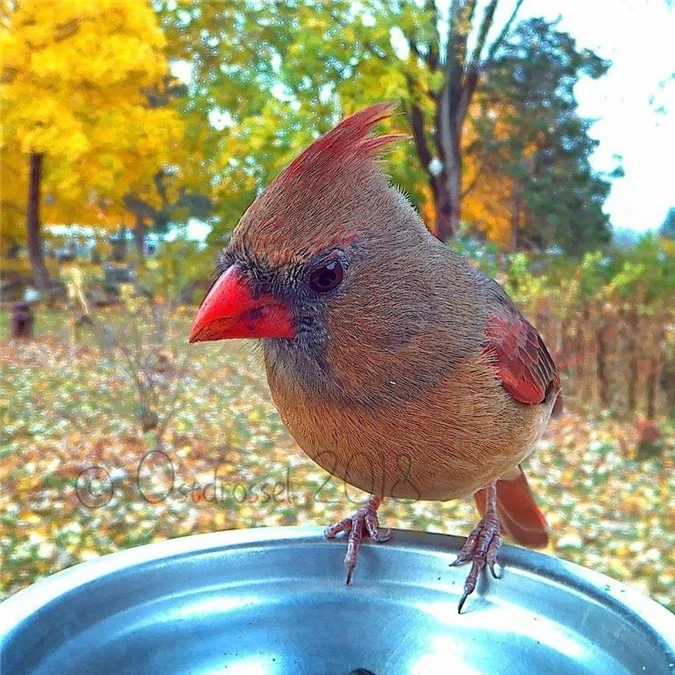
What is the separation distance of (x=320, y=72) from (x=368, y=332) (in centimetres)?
173

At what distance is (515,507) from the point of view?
101 cm

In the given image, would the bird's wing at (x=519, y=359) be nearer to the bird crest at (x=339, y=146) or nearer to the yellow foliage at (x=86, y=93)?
the bird crest at (x=339, y=146)

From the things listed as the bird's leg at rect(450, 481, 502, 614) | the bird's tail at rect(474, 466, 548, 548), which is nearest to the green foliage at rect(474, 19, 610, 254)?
the bird's tail at rect(474, 466, 548, 548)

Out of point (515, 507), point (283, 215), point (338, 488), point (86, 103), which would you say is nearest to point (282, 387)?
point (283, 215)

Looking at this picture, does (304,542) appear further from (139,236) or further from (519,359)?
(139,236)

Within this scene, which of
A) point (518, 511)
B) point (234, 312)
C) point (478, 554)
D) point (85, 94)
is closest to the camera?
point (234, 312)

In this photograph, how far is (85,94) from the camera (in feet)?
8.83

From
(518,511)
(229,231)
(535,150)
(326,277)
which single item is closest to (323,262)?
(326,277)

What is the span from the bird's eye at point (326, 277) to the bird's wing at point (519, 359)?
7.7 inches

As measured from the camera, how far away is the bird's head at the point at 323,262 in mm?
604

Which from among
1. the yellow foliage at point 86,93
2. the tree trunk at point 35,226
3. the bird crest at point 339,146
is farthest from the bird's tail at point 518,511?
the tree trunk at point 35,226

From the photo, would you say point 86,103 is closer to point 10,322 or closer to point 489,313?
point 10,322

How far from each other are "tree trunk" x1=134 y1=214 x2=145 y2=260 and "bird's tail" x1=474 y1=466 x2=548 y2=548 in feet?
6.81

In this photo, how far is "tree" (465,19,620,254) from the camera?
2346 millimetres
